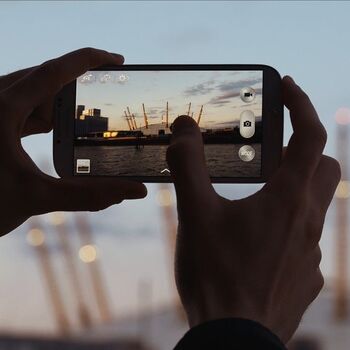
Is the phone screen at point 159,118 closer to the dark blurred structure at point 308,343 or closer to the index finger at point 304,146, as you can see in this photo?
the index finger at point 304,146

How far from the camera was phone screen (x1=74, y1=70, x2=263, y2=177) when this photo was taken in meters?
0.61

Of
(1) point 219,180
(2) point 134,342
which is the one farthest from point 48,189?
(2) point 134,342

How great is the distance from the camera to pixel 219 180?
60 cm

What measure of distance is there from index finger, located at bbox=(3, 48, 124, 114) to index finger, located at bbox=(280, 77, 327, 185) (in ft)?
0.69

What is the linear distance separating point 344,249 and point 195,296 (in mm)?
12351

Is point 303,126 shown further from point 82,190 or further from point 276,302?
point 82,190

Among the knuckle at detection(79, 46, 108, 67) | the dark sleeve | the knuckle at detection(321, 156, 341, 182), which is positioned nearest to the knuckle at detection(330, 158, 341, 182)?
the knuckle at detection(321, 156, 341, 182)

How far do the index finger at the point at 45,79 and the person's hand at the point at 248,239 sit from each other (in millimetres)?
187

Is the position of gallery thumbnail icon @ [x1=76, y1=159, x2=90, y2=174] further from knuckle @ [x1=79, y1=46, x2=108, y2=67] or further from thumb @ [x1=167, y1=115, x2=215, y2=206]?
thumb @ [x1=167, y1=115, x2=215, y2=206]

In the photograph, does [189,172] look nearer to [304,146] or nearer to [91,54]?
[304,146]

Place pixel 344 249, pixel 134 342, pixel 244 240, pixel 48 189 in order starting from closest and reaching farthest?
pixel 244 240
pixel 48 189
pixel 344 249
pixel 134 342

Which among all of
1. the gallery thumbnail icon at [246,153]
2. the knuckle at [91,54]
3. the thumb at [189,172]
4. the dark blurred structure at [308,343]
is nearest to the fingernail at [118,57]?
the knuckle at [91,54]

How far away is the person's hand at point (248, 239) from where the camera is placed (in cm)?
36

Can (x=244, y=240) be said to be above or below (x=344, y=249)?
above
